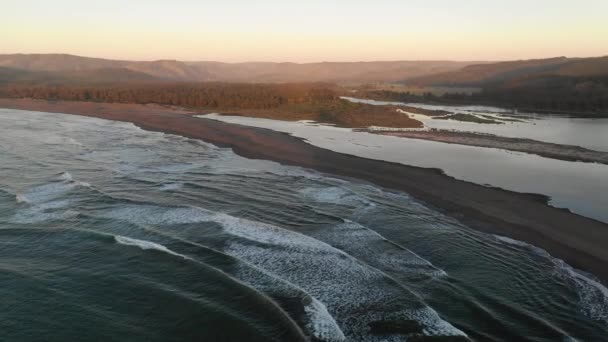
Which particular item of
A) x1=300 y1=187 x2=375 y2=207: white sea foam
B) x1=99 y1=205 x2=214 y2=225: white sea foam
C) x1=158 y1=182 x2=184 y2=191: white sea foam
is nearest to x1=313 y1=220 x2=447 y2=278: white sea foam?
x1=300 y1=187 x2=375 y2=207: white sea foam

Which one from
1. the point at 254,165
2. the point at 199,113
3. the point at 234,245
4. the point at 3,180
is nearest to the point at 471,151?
the point at 254,165

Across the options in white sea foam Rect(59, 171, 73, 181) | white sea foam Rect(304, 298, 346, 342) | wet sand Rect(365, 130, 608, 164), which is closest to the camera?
white sea foam Rect(304, 298, 346, 342)

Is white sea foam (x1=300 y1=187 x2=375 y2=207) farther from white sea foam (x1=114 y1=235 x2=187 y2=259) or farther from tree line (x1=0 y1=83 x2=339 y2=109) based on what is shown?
tree line (x1=0 y1=83 x2=339 y2=109)

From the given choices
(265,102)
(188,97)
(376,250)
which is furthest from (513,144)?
(188,97)

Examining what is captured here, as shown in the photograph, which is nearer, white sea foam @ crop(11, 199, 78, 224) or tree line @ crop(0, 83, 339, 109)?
white sea foam @ crop(11, 199, 78, 224)

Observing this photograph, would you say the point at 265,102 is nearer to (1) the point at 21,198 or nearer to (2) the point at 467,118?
(2) the point at 467,118
